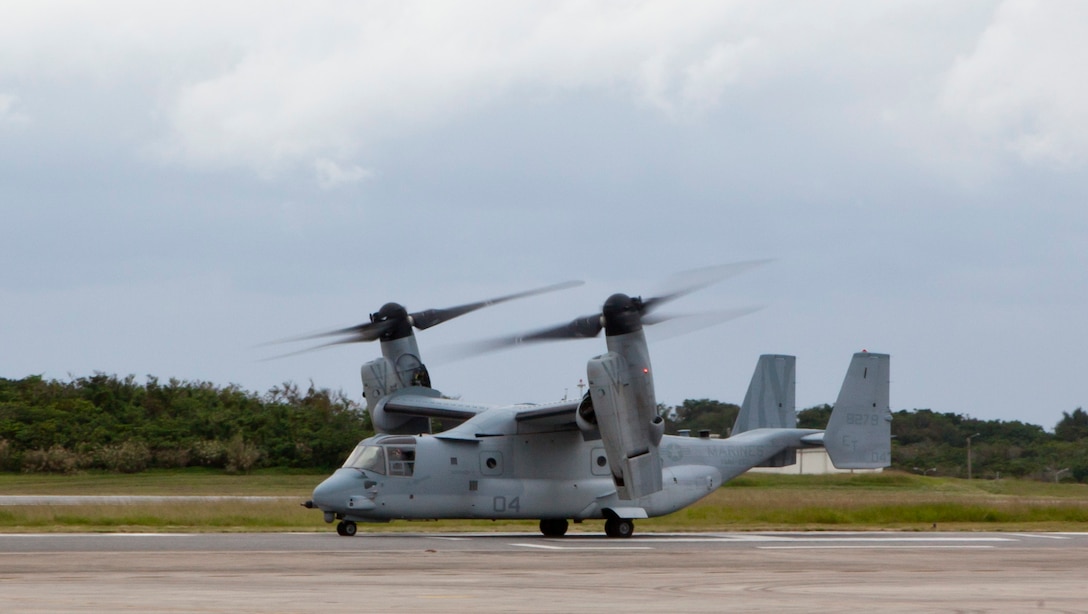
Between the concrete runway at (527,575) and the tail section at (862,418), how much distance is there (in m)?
5.73

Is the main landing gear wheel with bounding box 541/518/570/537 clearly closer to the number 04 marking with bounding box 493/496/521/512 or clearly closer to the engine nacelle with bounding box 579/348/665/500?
the number 04 marking with bounding box 493/496/521/512

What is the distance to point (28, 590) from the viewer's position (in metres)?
12.8

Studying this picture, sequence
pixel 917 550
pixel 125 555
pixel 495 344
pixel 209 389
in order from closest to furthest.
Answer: pixel 125 555
pixel 917 550
pixel 495 344
pixel 209 389

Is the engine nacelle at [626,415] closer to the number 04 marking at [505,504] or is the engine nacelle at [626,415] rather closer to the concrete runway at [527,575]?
the concrete runway at [527,575]

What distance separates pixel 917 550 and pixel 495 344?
9446 millimetres

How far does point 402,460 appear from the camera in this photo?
87.4 ft

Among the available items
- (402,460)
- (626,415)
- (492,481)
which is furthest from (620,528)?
(402,460)

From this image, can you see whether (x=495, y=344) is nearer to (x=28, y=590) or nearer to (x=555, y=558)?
(x=555, y=558)

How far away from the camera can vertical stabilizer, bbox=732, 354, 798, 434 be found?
32.4m

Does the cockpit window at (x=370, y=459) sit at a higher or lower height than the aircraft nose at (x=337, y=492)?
higher

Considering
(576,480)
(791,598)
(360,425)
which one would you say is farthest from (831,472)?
(791,598)

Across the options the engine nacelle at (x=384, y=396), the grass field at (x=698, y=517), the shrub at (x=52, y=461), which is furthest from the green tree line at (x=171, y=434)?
the engine nacelle at (x=384, y=396)

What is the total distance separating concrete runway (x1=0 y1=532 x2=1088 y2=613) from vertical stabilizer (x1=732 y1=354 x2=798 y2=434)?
24.1ft

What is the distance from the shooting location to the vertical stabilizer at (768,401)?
32.4m
